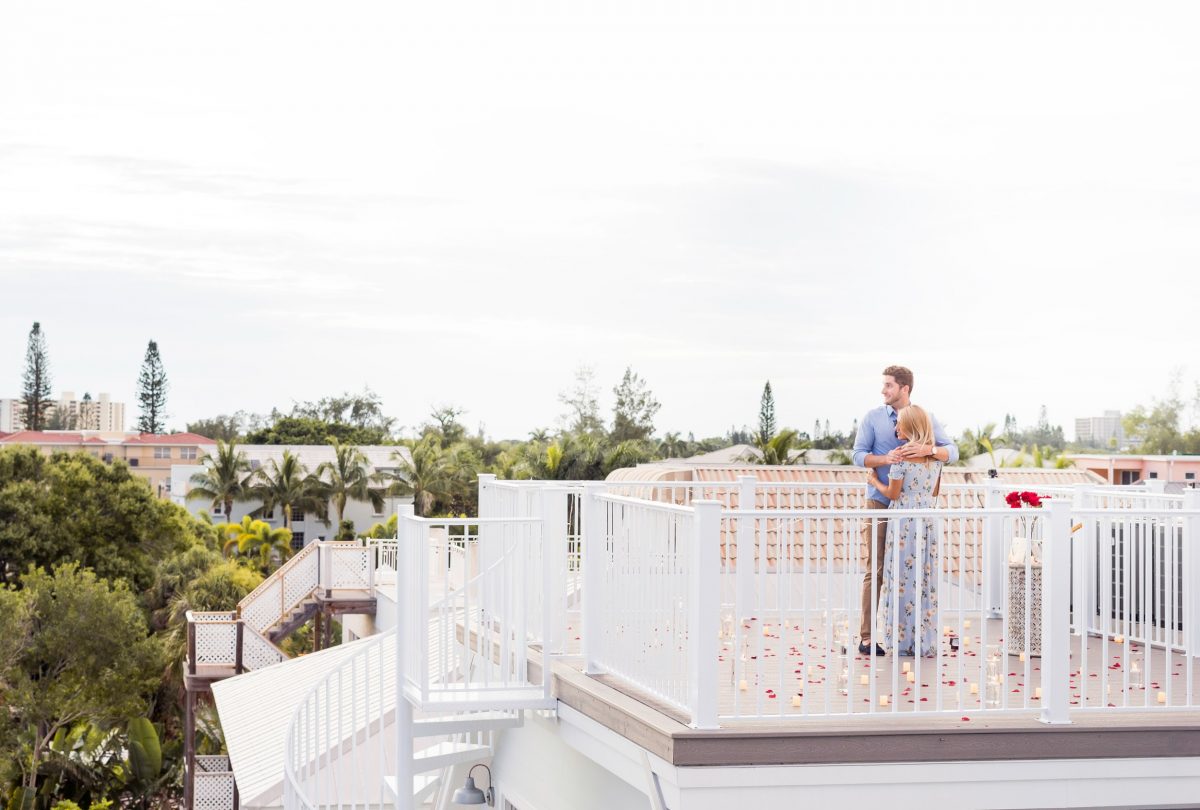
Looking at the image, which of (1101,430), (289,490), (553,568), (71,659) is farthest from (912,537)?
(1101,430)

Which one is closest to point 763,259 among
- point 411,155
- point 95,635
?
point 411,155

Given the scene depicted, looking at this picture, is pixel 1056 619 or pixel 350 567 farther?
pixel 350 567

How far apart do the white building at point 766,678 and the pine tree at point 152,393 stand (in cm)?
8000

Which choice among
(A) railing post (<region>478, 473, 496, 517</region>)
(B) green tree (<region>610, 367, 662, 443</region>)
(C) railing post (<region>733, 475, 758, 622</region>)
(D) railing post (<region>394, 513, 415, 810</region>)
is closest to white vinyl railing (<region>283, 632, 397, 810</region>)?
(A) railing post (<region>478, 473, 496, 517</region>)

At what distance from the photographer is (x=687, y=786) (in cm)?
571

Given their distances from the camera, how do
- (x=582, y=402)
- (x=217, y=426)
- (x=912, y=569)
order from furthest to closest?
(x=217, y=426), (x=582, y=402), (x=912, y=569)

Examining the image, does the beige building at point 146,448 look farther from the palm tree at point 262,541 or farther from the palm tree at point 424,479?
the palm tree at point 262,541

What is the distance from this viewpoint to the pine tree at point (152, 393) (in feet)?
281

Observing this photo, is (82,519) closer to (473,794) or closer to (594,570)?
(473,794)

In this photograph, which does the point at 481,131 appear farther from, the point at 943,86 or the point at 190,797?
the point at 190,797

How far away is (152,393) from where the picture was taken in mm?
87875

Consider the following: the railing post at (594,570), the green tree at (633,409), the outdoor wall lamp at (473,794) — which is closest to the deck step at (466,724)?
the railing post at (594,570)

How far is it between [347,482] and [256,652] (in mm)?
35858

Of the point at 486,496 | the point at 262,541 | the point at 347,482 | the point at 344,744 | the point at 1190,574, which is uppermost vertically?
the point at 486,496
